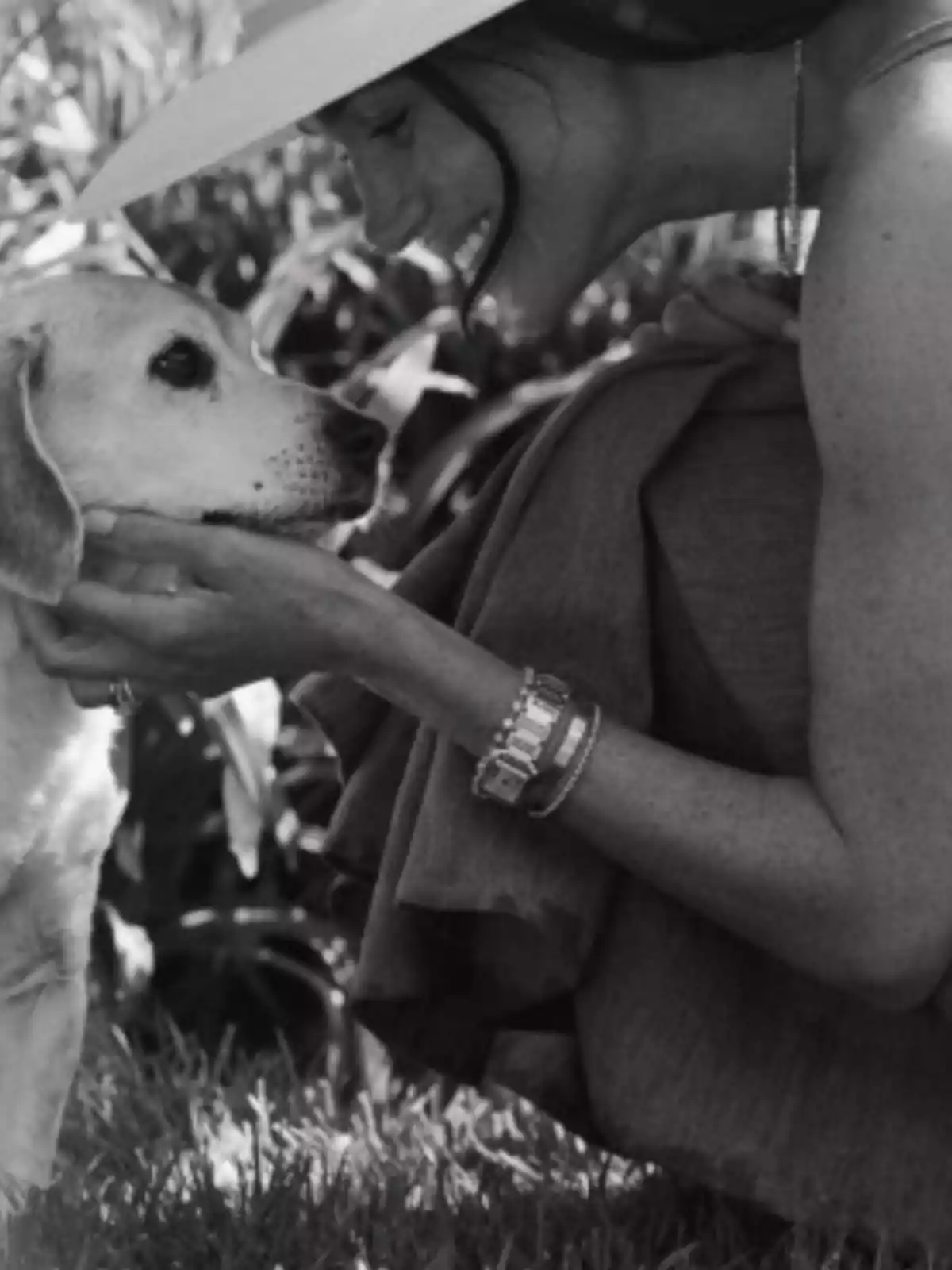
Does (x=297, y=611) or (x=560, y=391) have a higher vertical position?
(x=297, y=611)

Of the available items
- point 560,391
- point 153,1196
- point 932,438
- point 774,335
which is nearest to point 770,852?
point 932,438

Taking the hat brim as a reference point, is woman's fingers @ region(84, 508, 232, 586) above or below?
below

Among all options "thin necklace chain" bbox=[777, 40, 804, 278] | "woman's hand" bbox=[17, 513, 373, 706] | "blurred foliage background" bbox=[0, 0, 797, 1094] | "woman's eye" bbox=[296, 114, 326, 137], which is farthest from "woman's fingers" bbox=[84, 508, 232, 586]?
"blurred foliage background" bbox=[0, 0, 797, 1094]

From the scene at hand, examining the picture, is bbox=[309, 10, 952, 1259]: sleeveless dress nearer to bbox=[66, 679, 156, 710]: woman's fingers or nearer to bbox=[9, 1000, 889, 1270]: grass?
bbox=[9, 1000, 889, 1270]: grass

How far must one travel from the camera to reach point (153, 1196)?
7.23 feet

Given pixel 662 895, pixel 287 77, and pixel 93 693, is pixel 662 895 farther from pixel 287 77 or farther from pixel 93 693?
pixel 287 77

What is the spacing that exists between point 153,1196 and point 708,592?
0.78m

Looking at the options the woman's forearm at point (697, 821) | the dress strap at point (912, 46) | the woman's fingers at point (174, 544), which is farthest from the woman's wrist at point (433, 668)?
the dress strap at point (912, 46)

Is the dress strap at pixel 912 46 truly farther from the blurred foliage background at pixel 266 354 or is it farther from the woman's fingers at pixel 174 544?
the blurred foliage background at pixel 266 354

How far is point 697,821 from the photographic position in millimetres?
1900

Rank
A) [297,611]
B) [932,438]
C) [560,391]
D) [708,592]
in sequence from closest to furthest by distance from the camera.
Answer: [932,438] < [297,611] < [708,592] < [560,391]

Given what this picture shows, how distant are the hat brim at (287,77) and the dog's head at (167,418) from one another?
0.27 metres

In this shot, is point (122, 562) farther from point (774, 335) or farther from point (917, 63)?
point (917, 63)

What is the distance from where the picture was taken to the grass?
6.76 ft
